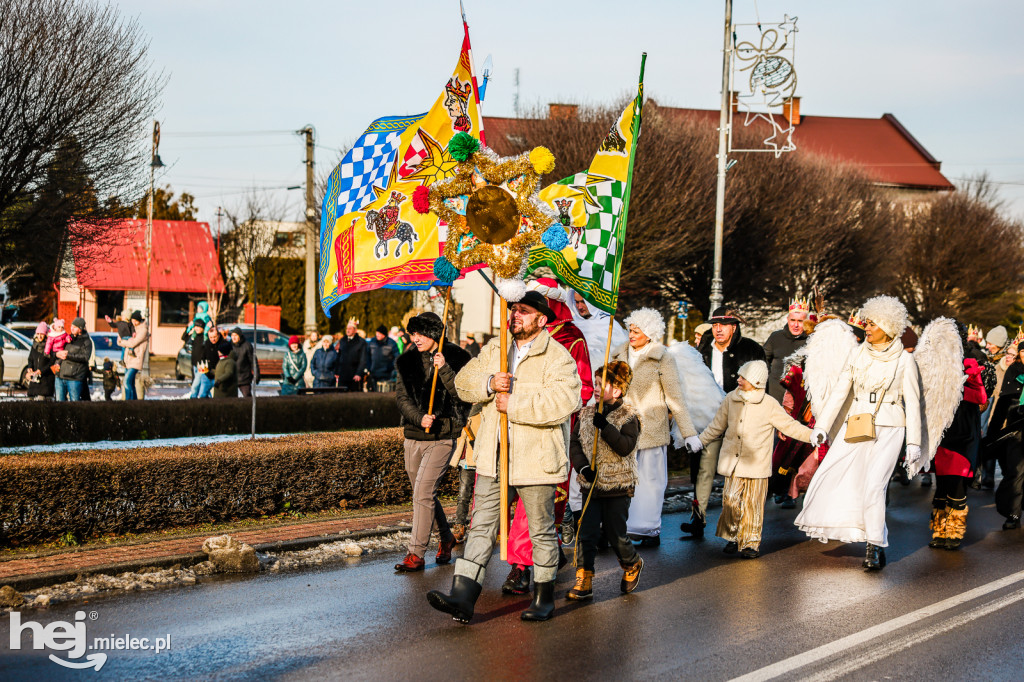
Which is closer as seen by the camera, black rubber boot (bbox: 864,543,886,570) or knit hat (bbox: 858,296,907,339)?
black rubber boot (bbox: 864,543,886,570)

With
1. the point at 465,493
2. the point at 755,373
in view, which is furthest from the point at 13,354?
the point at 755,373

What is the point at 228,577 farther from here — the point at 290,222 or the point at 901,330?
the point at 290,222

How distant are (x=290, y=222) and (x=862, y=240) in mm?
26668

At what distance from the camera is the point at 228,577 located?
7277mm

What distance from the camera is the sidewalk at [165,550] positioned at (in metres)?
6.89

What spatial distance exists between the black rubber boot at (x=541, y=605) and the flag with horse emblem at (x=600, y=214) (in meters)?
1.92

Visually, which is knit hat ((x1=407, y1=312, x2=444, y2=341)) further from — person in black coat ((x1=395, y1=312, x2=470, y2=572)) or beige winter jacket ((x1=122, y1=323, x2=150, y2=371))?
beige winter jacket ((x1=122, y1=323, x2=150, y2=371))

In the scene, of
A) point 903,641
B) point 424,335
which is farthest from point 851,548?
point 424,335

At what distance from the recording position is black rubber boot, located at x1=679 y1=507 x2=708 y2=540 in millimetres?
9250

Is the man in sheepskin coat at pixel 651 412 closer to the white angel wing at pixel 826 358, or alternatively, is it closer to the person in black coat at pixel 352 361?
the white angel wing at pixel 826 358

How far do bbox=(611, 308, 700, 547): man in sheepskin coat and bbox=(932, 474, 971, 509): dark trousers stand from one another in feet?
8.10

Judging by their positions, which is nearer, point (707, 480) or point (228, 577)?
point (228, 577)

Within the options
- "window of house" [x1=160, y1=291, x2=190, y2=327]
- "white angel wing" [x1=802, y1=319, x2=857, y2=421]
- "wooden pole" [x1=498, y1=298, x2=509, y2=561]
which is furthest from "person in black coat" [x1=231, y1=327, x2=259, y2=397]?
"window of house" [x1=160, y1=291, x2=190, y2=327]

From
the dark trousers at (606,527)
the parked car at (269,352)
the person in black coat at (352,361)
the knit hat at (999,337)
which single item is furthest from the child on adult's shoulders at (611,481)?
the parked car at (269,352)
